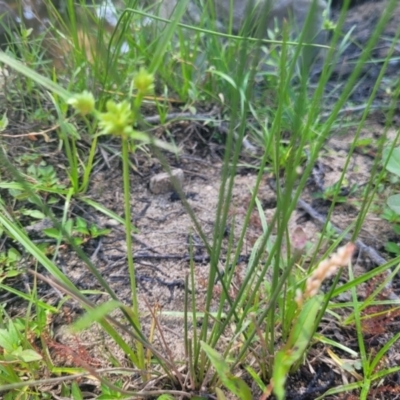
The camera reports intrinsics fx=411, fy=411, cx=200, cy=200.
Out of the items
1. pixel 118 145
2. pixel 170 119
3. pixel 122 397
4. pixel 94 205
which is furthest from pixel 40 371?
pixel 170 119

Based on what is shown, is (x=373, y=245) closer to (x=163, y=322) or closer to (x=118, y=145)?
(x=163, y=322)

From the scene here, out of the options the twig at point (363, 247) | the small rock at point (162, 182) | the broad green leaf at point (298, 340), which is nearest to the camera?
the broad green leaf at point (298, 340)

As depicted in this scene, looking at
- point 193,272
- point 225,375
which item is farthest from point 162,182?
point 225,375

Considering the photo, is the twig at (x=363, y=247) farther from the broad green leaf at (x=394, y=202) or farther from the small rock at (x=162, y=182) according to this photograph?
the small rock at (x=162, y=182)

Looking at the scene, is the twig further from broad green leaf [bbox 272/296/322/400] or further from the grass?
broad green leaf [bbox 272/296/322/400]

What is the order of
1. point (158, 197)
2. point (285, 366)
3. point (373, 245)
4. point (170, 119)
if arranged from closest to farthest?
point (285, 366) → point (373, 245) → point (158, 197) → point (170, 119)

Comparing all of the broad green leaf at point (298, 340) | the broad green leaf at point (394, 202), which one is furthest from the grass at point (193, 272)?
the broad green leaf at point (394, 202)

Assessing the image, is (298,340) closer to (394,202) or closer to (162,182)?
(394,202)

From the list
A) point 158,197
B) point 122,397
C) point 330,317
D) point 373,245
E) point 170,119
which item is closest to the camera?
point 122,397
